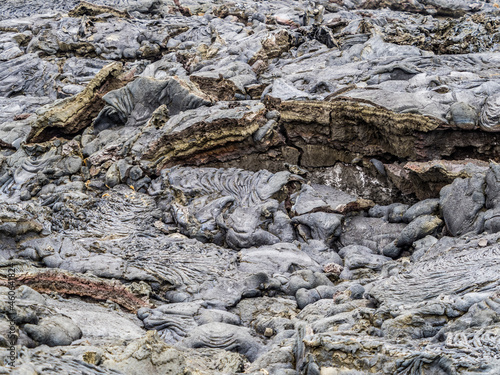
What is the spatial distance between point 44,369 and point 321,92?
24.7ft

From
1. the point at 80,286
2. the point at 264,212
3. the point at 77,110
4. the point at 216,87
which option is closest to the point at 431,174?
the point at 264,212

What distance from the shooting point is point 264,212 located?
7617 mm

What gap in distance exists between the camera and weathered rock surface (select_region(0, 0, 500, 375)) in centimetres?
351

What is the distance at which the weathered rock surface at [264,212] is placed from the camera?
11.5ft

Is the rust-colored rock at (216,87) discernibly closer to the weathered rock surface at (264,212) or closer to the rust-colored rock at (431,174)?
the weathered rock surface at (264,212)

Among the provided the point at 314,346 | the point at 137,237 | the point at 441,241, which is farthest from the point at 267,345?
the point at 137,237

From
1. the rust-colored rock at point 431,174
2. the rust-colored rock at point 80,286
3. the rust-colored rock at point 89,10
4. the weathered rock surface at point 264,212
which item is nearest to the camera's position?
the weathered rock surface at point 264,212

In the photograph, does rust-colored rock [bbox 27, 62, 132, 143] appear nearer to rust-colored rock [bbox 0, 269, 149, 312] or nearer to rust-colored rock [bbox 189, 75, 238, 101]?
rust-colored rock [bbox 189, 75, 238, 101]

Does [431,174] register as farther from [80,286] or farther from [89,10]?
[89,10]

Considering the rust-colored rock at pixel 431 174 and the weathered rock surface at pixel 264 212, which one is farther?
the rust-colored rock at pixel 431 174

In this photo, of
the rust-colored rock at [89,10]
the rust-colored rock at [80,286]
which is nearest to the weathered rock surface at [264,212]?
the rust-colored rock at [80,286]

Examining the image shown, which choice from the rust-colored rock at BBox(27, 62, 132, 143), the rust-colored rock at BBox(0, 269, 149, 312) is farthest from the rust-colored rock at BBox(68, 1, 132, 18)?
the rust-colored rock at BBox(0, 269, 149, 312)

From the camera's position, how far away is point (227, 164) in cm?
895

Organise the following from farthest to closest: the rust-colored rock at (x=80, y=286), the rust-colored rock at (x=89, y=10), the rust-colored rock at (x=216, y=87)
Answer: the rust-colored rock at (x=89, y=10), the rust-colored rock at (x=216, y=87), the rust-colored rock at (x=80, y=286)
